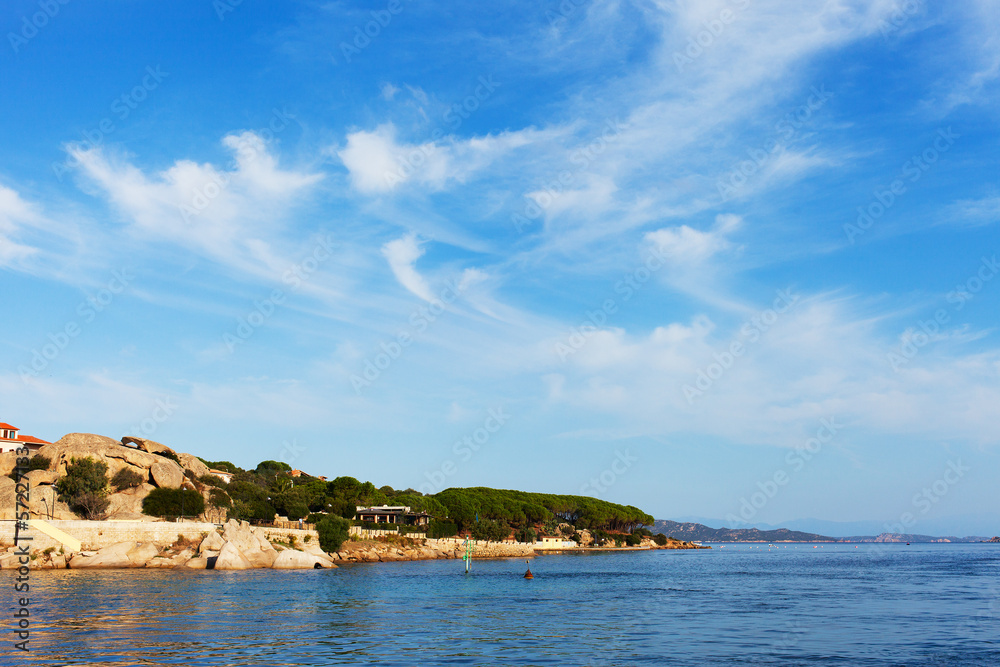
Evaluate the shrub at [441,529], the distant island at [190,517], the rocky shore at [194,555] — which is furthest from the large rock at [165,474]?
the shrub at [441,529]

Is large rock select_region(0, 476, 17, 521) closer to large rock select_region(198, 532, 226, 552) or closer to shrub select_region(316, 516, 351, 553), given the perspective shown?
large rock select_region(198, 532, 226, 552)

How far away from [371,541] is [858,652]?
9259cm

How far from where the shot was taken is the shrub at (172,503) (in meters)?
96.9

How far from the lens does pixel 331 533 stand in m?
104

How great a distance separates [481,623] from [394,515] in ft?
356

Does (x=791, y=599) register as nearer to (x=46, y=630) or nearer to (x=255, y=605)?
(x=255, y=605)

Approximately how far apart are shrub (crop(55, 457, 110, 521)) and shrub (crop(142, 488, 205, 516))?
17.7 feet

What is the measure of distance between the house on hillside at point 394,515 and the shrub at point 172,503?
4519 centimetres

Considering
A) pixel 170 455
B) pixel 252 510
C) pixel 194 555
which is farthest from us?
pixel 170 455

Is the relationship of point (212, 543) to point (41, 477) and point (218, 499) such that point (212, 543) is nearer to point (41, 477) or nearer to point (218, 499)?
point (218, 499)

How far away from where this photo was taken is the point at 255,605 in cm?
4488

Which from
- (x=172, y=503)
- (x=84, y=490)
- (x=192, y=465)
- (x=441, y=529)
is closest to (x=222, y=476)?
(x=192, y=465)

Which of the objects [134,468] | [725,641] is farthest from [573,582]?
[134,468]

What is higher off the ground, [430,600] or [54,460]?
[54,460]
